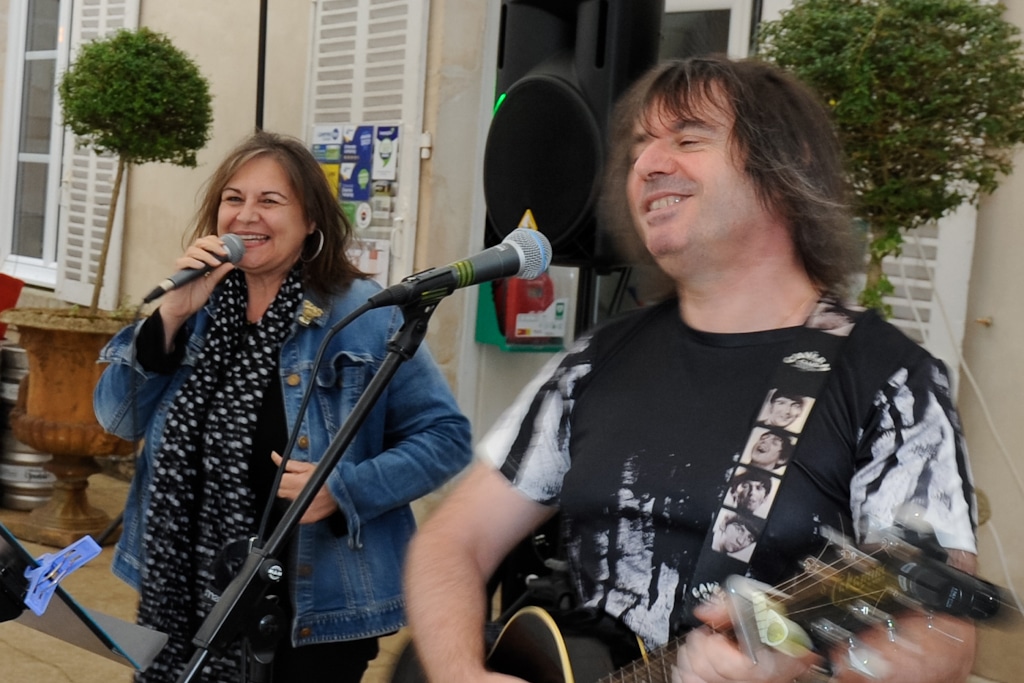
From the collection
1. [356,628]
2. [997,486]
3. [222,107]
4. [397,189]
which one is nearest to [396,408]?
[356,628]

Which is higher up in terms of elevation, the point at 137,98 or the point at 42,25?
the point at 42,25

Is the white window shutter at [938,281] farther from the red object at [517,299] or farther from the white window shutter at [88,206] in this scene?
the white window shutter at [88,206]

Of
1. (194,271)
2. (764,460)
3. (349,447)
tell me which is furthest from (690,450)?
(194,271)

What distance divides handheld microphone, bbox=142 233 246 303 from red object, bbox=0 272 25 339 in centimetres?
366

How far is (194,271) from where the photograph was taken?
92.0 inches

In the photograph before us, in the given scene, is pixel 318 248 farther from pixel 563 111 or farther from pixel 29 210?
pixel 29 210

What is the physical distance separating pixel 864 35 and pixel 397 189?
2.79 meters

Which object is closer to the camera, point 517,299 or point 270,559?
point 270,559

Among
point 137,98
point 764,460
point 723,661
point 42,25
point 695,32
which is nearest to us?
point 723,661

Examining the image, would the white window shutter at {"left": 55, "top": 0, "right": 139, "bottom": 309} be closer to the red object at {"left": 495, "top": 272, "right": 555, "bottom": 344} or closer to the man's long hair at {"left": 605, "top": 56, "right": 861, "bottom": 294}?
the red object at {"left": 495, "top": 272, "right": 555, "bottom": 344}

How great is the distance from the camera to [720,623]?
4.61ft

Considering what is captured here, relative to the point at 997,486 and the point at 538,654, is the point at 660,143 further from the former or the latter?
the point at 997,486

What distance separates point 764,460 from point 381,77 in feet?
12.9

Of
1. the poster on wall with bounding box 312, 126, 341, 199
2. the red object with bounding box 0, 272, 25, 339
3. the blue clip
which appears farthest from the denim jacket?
the red object with bounding box 0, 272, 25, 339
